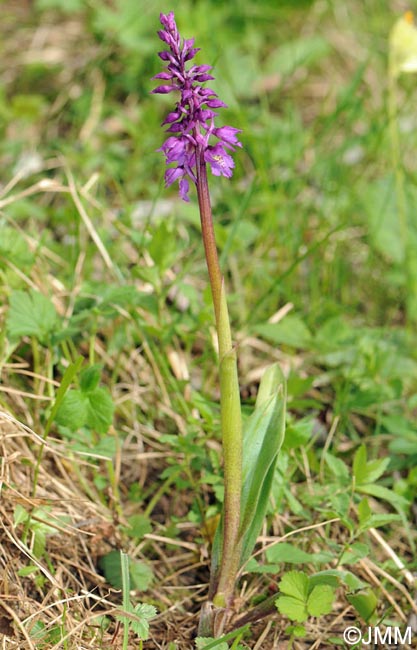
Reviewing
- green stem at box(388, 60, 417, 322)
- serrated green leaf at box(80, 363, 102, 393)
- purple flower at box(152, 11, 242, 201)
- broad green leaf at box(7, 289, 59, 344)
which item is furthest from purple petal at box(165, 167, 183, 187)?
green stem at box(388, 60, 417, 322)

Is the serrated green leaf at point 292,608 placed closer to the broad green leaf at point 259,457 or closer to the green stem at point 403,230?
the broad green leaf at point 259,457

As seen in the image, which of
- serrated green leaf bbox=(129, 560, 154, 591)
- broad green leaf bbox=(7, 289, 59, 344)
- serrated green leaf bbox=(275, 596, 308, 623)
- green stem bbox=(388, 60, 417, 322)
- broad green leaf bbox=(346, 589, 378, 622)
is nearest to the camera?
serrated green leaf bbox=(275, 596, 308, 623)

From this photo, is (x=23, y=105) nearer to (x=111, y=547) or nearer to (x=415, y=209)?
(x=415, y=209)

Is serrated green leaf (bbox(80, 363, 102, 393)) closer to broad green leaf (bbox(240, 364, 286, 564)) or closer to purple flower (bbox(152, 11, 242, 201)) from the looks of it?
broad green leaf (bbox(240, 364, 286, 564))

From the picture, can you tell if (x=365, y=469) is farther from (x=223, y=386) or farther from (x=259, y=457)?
(x=223, y=386)

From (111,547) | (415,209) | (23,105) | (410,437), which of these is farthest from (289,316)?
A: (23,105)

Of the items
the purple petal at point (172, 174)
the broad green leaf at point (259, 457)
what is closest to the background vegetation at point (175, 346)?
the broad green leaf at point (259, 457)

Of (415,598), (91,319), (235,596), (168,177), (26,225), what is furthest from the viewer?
(26,225)
